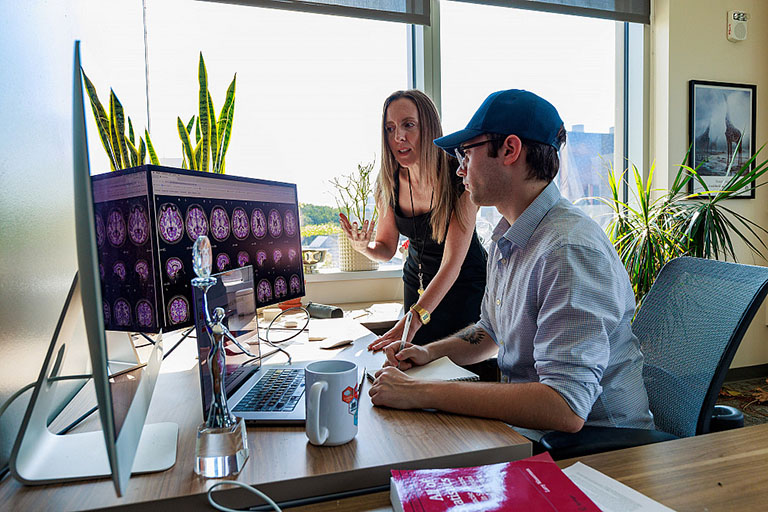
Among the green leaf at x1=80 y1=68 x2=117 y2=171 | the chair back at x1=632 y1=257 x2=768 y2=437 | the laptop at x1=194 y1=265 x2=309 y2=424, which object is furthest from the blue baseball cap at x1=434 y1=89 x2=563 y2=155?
the green leaf at x1=80 y1=68 x2=117 y2=171

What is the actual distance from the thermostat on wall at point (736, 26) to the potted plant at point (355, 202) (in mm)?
2461

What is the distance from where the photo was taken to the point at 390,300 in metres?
2.88

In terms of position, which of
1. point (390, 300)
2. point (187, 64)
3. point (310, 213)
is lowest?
point (390, 300)

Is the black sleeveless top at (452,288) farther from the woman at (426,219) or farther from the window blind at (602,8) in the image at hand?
the window blind at (602,8)

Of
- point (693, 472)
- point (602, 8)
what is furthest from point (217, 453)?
point (602, 8)

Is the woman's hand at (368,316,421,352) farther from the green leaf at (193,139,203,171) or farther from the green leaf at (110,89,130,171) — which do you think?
the green leaf at (193,139,203,171)

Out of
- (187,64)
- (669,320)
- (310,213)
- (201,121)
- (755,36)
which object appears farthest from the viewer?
(755,36)

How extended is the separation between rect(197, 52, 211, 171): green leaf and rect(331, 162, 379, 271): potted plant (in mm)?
927

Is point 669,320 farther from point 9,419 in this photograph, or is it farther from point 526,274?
point 9,419

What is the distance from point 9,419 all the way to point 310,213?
210 cm

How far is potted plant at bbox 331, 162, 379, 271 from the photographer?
9.13 feet

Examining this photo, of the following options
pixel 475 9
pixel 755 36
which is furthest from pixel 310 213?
pixel 755 36

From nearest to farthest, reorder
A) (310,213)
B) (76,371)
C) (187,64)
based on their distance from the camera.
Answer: (76,371) < (187,64) < (310,213)

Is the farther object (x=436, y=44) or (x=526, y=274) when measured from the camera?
(x=436, y=44)
